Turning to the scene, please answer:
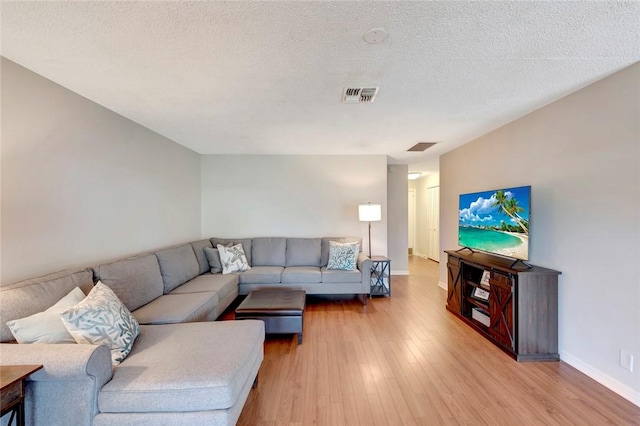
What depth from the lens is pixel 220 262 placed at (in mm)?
3809

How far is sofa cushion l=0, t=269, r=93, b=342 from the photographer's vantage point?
144 centimetres

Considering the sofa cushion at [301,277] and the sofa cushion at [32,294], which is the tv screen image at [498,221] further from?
the sofa cushion at [32,294]

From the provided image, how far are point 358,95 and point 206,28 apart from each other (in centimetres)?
124

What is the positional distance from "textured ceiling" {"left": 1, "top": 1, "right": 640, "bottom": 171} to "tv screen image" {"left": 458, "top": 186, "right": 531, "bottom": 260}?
87cm

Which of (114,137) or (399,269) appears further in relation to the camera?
(399,269)

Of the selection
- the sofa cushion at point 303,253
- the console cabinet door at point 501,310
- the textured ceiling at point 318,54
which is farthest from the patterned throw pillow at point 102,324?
the console cabinet door at point 501,310

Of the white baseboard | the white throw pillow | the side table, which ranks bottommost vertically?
the white baseboard

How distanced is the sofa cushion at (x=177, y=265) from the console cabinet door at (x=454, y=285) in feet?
→ 11.1

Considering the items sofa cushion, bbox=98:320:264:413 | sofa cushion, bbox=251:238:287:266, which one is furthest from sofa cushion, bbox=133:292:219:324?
sofa cushion, bbox=251:238:287:266

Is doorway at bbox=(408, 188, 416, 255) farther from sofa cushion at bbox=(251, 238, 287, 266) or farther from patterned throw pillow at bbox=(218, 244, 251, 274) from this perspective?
patterned throw pillow at bbox=(218, 244, 251, 274)

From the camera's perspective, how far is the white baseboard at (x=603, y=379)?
70.6 inches

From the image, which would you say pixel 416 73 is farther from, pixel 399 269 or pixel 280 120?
pixel 399 269

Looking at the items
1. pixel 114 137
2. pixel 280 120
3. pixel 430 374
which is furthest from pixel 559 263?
pixel 114 137

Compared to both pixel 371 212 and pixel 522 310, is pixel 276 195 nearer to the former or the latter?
pixel 371 212
